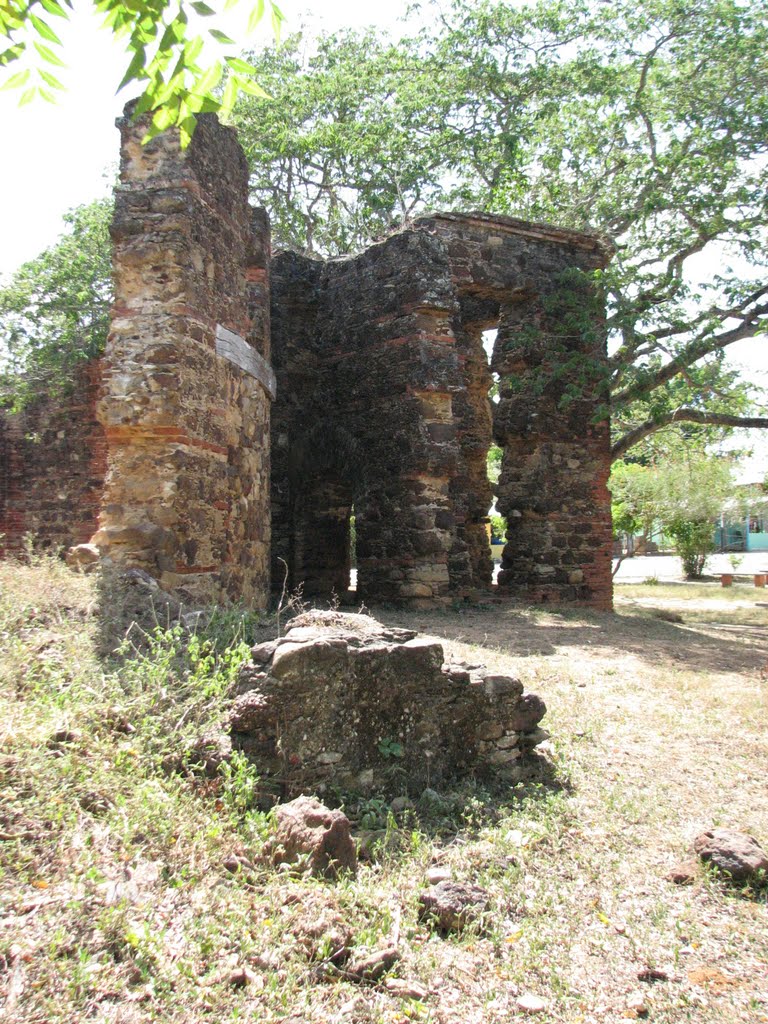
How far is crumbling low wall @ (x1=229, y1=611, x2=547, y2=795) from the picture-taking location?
3.51 meters

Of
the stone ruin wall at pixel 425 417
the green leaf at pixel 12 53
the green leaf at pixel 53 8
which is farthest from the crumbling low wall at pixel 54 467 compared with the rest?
Answer: the green leaf at pixel 53 8

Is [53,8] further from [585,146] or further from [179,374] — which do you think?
[585,146]

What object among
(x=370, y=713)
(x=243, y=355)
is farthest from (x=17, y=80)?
(x=243, y=355)

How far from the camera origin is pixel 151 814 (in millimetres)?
2855

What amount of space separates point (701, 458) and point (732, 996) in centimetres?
2654

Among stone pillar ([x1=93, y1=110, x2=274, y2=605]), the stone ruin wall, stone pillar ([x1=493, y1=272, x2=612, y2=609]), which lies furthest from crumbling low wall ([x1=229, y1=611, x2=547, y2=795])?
stone pillar ([x1=493, y1=272, x2=612, y2=609])

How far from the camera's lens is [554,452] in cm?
1155

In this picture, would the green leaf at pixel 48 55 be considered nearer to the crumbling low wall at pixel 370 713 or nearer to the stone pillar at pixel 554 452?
the crumbling low wall at pixel 370 713

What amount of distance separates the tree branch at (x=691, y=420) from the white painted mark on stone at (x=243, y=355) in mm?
6522

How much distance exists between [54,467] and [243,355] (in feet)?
21.1

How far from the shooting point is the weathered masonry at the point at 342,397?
6.07 m

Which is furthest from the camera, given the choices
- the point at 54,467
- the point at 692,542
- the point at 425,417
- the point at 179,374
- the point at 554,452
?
the point at 692,542

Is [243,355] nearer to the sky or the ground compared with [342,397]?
nearer to the ground

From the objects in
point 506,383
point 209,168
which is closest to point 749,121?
point 506,383
